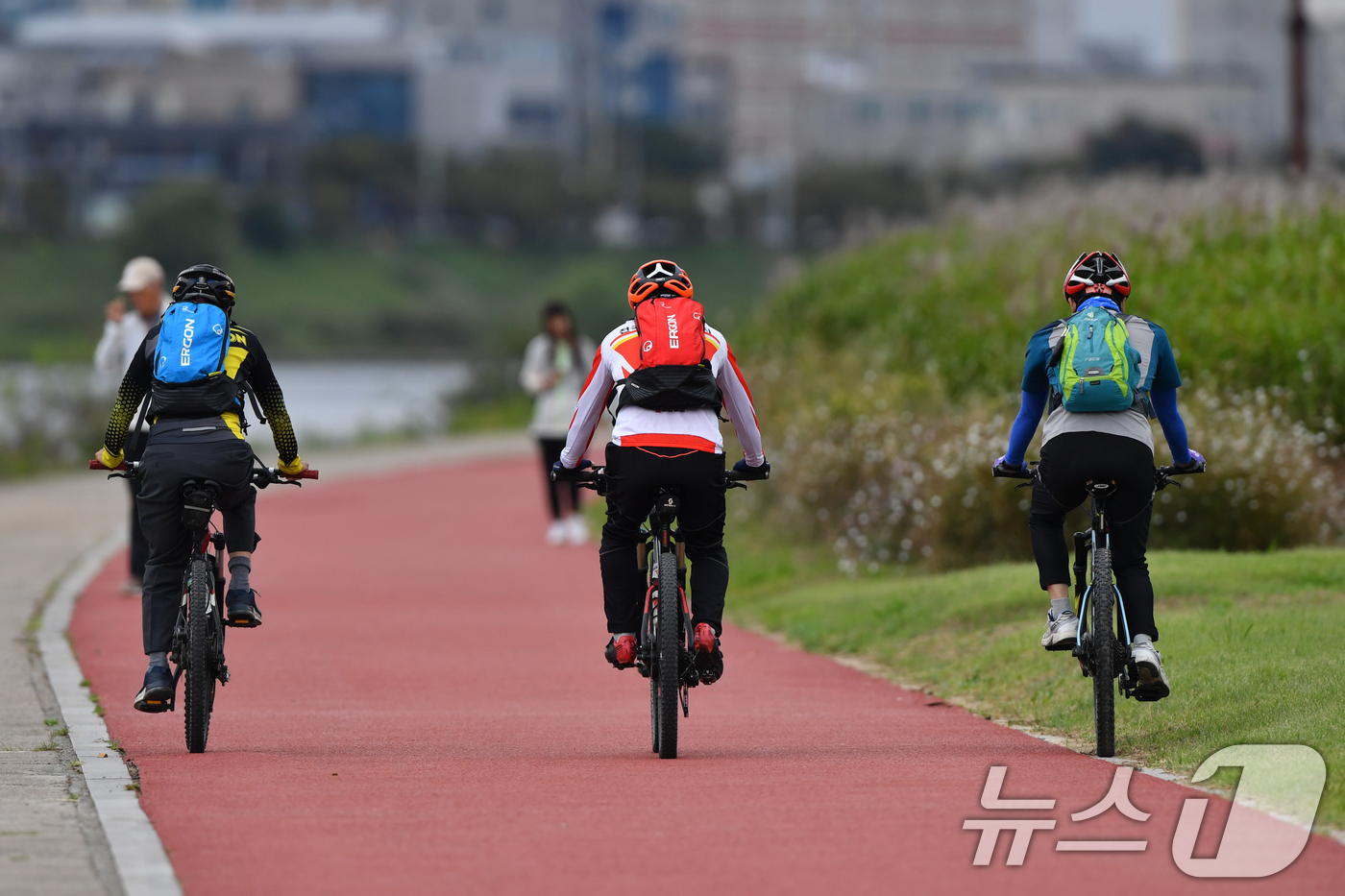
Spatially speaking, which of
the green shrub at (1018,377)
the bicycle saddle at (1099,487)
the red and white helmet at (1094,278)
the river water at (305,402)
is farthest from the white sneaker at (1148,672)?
the river water at (305,402)

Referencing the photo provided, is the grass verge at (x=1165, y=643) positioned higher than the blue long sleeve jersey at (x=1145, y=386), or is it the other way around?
the blue long sleeve jersey at (x=1145, y=386)

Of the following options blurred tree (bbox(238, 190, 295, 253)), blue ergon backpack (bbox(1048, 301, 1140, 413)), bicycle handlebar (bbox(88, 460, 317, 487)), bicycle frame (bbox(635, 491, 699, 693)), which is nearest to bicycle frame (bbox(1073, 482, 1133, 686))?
blue ergon backpack (bbox(1048, 301, 1140, 413))

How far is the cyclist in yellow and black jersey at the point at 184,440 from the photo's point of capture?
27.3ft

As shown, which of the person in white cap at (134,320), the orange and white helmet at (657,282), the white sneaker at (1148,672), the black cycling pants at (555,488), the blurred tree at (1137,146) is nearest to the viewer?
the white sneaker at (1148,672)

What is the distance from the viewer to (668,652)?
8.05 m

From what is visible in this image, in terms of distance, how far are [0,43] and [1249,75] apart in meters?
86.0

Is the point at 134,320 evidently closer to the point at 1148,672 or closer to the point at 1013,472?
the point at 1013,472

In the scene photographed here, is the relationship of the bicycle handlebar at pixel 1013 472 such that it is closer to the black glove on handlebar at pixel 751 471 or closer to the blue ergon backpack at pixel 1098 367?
the blue ergon backpack at pixel 1098 367

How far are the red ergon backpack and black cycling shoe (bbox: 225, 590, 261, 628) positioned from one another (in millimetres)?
1760

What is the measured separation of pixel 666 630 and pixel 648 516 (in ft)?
1.58

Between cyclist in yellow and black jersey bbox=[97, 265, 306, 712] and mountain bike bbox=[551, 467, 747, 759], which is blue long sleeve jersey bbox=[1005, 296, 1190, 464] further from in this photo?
cyclist in yellow and black jersey bbox=[97, 265, 306, 712]

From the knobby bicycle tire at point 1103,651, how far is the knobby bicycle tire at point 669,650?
1.52 m

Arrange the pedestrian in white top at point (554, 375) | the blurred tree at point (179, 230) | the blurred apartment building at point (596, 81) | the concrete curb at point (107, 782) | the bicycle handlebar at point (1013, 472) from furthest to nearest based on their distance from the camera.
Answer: the blurred apartment building at point (596, 81) < the blurred tree at point (179, 230) < the pedestrian in white top at point (554, 375) < the bicycle handlebar at point (1013, 472) < the concrete curb at point (107, 782)

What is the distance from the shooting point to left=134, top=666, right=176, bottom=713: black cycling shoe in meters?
8.27
